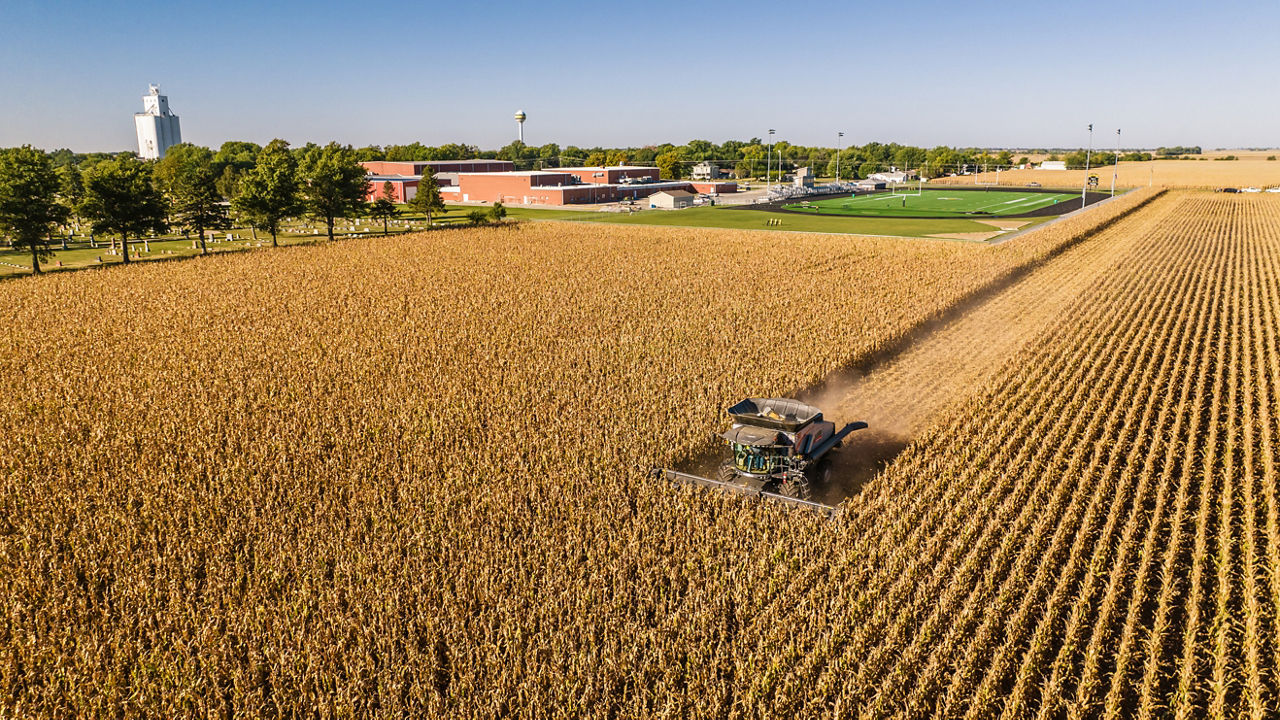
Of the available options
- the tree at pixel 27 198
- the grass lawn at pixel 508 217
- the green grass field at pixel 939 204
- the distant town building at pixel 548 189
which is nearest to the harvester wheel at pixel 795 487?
the tree at pixel 27 198

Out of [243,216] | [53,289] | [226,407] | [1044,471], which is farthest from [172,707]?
[243,216]

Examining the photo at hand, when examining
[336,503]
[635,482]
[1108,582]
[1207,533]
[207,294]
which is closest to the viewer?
[1108,582]

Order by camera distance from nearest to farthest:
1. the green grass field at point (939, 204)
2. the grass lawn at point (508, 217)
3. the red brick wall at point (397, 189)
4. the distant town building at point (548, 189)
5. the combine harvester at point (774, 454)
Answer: the combine harvester at point (774, 454), the grass lawn at point (508, 217), the green grass field at point (939, 204), the distant town building at point (548, 189), the red brick wall at point (397, 189)

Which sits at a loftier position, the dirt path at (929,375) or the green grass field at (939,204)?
the green grass field at (939,204)

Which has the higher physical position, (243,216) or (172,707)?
(243,216)

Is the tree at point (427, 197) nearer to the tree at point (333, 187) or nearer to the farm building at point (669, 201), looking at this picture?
the tree at point (333, 187)

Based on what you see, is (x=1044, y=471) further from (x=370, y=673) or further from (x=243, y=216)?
(x=243, y=216)
